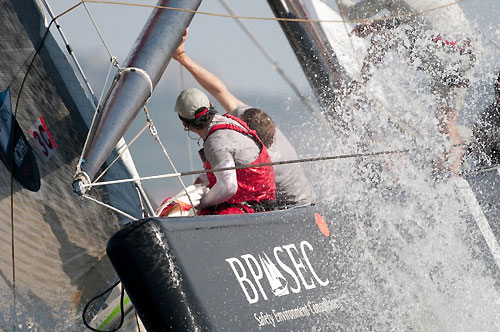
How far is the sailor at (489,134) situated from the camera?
3604 millimetres

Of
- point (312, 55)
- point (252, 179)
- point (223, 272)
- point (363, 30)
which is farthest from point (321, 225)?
point (363, 30)

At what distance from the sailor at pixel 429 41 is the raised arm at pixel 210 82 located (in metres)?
1.59

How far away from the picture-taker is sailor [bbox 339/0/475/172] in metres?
4.92

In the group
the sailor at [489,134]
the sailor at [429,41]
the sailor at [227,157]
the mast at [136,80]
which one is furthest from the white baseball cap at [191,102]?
the sailor at [429,41]

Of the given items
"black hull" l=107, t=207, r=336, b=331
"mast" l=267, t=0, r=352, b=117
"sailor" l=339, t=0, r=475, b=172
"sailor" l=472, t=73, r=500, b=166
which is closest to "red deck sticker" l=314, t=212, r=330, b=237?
"black hull" l=107, t=207, r=336, b=331

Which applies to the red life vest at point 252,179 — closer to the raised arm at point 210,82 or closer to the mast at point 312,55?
the raised arm at point 210,82

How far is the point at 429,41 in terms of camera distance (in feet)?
17.5

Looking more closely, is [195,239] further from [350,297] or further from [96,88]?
[96,88]

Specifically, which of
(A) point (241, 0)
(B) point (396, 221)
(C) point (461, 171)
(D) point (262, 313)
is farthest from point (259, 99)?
(D) point (262, 313)

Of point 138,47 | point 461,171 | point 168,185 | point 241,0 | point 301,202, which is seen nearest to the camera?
point 138,47

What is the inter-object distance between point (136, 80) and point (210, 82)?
45.9 inches

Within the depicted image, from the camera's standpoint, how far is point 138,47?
2.49 m

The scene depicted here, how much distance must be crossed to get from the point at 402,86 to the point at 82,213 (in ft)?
9.81

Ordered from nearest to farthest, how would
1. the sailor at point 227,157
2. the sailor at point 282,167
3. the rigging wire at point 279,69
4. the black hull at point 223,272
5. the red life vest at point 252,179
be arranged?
the black hull at point 223,272 → the sailor at point 227,157 → the red life vest at point 252,179 → the sailor at point 282,167 → the rigging wire at point 279,69
